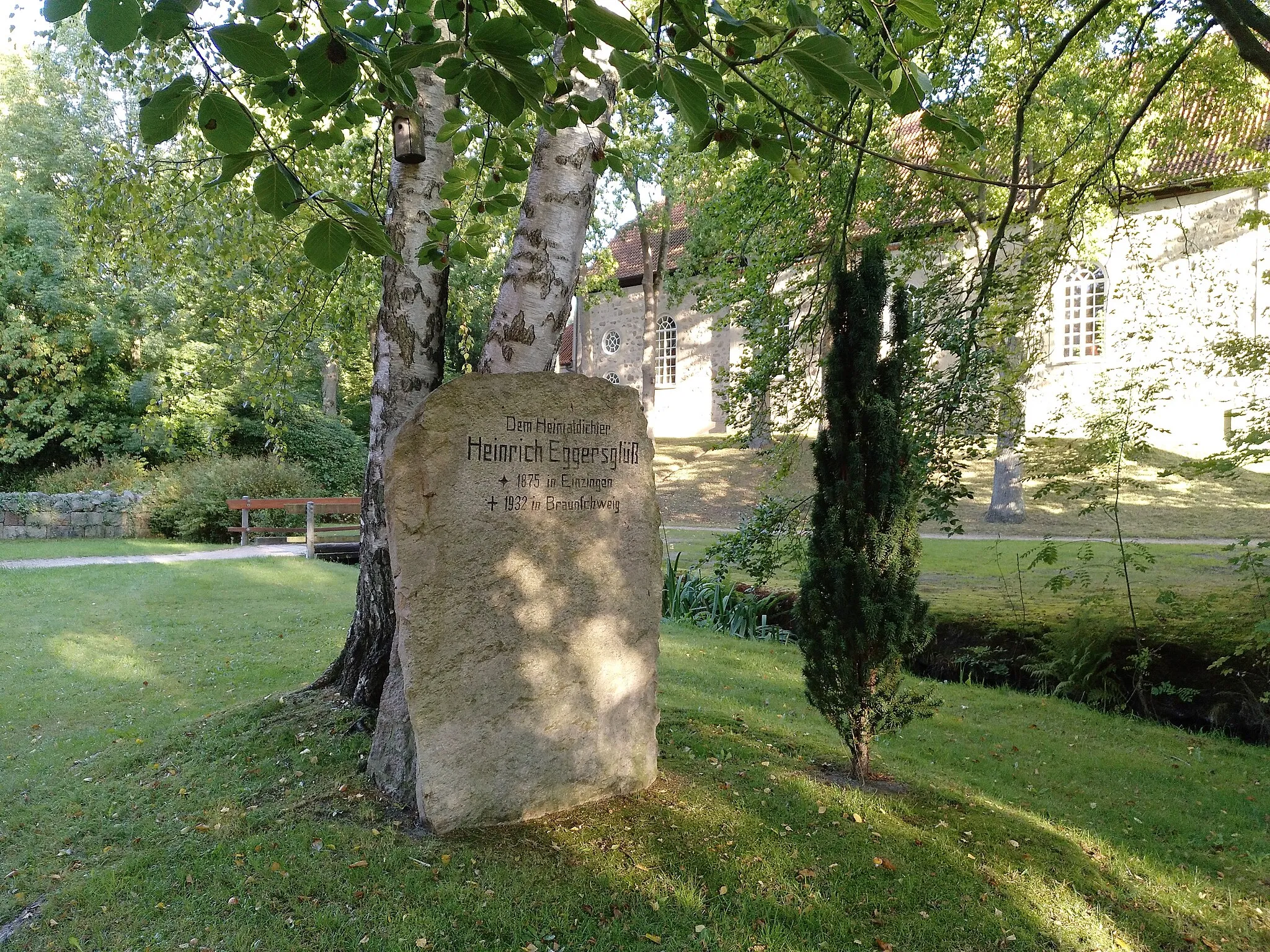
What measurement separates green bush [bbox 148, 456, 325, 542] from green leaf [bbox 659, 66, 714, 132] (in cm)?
1614

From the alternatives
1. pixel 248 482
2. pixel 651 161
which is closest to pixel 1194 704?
pixel 651 161

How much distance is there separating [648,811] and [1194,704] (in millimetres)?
4990

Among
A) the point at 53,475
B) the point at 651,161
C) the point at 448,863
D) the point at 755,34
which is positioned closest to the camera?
the point at 755,34

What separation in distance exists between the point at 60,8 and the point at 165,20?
0.57 ft

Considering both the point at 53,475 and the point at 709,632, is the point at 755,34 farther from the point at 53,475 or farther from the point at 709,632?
the point at 53,475

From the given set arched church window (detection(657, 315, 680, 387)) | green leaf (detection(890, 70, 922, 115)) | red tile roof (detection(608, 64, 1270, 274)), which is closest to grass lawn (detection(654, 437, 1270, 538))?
red tile roof (detection(608, 64, 1270, 274))

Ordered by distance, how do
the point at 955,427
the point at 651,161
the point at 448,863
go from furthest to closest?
the point at 651,161
the point at 955,427
the point at 448,863

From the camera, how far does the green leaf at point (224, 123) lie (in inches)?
63.6

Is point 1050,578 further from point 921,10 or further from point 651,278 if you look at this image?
point 651,278

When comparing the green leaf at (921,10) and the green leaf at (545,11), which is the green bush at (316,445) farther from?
the green leaf at (921,10)

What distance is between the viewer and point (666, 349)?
3102 cm

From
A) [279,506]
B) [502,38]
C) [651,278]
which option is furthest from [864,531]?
[651,278]

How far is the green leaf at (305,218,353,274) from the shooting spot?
70.7 inches

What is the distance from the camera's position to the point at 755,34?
2062 millimetres
